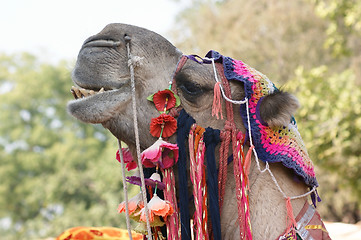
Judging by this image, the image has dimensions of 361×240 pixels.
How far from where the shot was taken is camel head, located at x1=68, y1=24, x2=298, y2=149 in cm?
237

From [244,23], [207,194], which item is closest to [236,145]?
[207,194]

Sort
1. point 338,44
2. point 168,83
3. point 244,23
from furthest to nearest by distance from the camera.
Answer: point 244,23 < point 338,44 < point 168,83

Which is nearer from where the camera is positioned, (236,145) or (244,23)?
(236,145)

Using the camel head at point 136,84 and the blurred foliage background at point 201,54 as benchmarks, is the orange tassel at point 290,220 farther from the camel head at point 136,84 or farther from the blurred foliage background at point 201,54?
the blurred foliage background at point 201,54

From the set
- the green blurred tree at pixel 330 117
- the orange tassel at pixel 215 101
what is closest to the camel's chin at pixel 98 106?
the orange tassel at pixel 215 101

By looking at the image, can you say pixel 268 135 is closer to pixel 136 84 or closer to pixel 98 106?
pixel 136 84

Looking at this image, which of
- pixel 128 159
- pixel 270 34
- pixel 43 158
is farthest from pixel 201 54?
pixel 43 158

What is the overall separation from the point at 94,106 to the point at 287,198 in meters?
1.07

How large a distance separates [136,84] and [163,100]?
0.17 metres

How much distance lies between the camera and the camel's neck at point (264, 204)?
230 centimetres

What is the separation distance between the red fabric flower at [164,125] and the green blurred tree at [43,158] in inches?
634

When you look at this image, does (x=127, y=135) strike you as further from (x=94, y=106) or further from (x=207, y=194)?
(x=207, y=194)

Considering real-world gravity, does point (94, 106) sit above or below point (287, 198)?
above

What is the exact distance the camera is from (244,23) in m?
19.0
